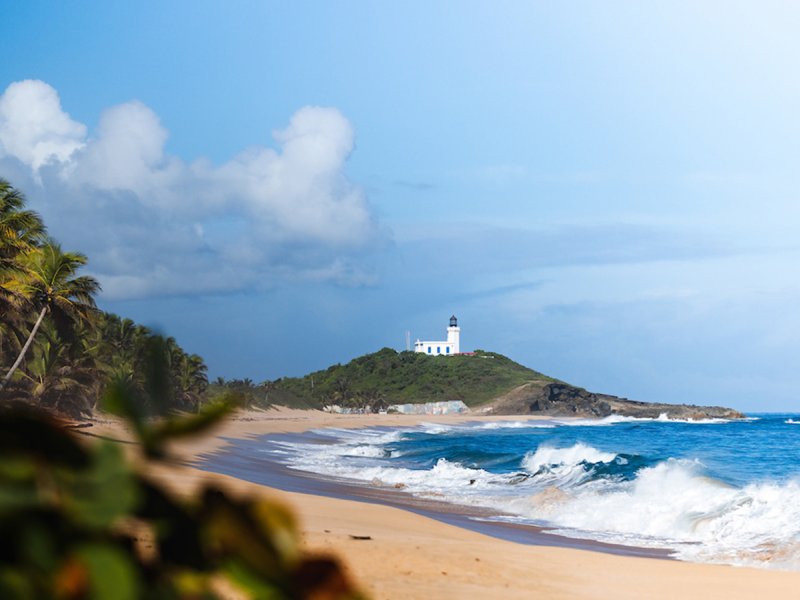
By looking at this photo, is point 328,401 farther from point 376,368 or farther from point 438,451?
point 438,451

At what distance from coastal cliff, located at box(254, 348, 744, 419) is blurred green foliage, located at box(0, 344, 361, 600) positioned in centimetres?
12418

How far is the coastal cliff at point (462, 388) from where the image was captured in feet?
450

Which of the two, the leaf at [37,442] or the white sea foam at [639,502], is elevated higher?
the leaf at [37,442]

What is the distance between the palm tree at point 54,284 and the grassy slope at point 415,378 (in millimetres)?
96919

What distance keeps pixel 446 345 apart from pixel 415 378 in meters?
25.3

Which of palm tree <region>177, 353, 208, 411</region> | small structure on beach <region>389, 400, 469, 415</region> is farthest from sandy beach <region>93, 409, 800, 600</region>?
small structure on beach <region>389, 400, 469, 415</region>

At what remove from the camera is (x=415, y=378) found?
147 metres

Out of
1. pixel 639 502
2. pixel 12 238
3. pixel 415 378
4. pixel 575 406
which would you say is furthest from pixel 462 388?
pixel 639 502

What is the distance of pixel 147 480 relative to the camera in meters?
0.83

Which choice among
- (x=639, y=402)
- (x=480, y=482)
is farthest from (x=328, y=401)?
(x=480, y=482)

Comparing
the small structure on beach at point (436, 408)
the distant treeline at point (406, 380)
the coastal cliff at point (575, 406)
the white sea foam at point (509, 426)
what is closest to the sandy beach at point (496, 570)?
the white sea foam at point (509, 426)

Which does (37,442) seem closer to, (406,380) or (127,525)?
(127,525)

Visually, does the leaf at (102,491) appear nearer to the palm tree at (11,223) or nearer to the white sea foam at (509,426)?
the palm tree at (11,223)

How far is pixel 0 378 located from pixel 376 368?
395 feet
